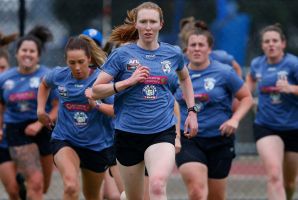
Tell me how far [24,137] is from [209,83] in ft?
7.78

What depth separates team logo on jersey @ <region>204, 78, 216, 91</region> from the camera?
10.5 meters

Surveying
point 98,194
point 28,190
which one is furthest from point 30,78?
point 98,194

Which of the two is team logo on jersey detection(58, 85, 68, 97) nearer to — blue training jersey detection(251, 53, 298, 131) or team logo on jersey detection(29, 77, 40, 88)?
team logo on jersey detection(29, 77, 40, 88)

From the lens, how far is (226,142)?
420 inches

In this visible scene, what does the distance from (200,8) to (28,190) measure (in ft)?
14.1

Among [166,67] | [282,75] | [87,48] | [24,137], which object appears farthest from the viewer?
[24,137]

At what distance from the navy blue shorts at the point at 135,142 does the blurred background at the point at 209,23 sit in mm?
4905

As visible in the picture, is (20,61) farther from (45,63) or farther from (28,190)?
(45,63)

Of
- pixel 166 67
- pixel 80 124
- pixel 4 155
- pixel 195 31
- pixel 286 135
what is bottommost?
pixel 4 155

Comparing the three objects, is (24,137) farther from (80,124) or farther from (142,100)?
(142,100)

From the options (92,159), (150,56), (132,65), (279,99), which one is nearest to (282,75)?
(279,99)

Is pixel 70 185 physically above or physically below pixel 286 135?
below

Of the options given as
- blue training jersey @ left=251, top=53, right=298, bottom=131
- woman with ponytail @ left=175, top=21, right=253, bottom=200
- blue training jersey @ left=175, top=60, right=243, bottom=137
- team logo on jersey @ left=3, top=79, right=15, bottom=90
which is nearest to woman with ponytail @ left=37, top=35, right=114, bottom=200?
woman with ponytail @ left=175, top=21, right=253, bottom=200

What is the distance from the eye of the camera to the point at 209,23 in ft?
47.4
